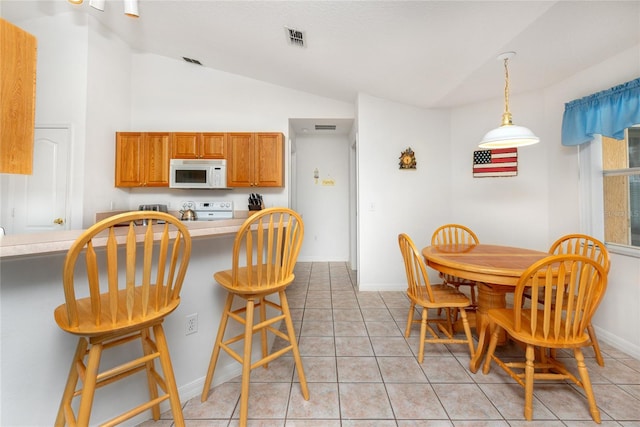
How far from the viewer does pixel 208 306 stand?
5.34 feet

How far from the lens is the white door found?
2.81 m

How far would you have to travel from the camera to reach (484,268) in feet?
5.38

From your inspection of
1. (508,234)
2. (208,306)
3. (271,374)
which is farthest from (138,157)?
(508,234)

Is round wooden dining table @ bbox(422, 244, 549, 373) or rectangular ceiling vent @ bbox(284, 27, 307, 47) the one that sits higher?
rectangular ceiling vent @ bbox(284, 27, 307, 47)

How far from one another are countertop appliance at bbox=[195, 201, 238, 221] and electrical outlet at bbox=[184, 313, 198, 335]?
2265 mm

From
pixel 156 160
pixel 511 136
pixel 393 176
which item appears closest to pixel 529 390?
pixel 511 136

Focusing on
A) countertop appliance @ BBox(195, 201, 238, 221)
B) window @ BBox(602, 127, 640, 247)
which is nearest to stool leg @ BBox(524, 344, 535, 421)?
window @ BBox(602, 127, 640, 247)

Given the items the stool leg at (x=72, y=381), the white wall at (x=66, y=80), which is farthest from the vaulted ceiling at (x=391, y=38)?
the stool leg at (x=72, y=381)

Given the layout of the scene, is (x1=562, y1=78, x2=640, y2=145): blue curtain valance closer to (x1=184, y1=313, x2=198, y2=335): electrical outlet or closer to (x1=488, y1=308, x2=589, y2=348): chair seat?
(x1=488, y1=308, x2=589, y2=348): chair seat

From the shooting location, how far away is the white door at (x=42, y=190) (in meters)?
2.81

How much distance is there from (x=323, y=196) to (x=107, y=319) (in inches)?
167

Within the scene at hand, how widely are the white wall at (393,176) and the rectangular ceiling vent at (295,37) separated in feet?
3.92

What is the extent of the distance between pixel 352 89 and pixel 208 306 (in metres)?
3.09

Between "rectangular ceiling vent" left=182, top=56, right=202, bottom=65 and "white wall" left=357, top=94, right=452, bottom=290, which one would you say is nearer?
"white wall" left=357, top=94, right=452, bottom=290
